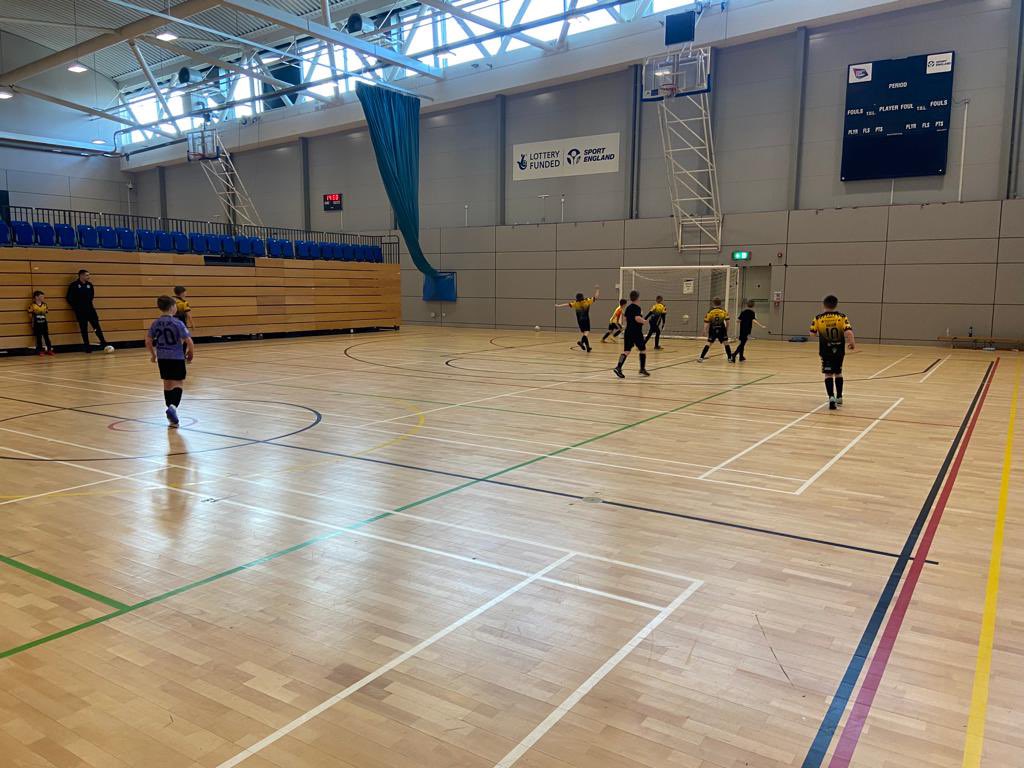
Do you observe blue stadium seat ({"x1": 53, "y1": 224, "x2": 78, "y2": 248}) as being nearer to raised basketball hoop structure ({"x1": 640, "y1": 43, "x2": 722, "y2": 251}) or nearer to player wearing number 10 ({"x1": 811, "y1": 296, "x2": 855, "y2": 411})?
raised basketball hoop structure ({"x1": 640, "y1": 43, "x2": 722, "y2": 251})

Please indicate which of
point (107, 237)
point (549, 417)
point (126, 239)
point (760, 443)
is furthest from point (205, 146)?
point (760, 443)

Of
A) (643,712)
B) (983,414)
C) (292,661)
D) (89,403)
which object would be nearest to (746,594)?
(643,712)

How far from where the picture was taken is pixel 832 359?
31.3ft

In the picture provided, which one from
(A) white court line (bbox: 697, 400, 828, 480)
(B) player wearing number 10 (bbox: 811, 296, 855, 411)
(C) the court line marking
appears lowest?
(C) the court line marking

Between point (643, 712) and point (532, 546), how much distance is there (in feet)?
5.99

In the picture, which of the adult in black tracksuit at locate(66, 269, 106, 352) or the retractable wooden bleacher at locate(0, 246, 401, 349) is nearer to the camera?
the retractable wooden bleacher at locate(0, 246, 401, 349)

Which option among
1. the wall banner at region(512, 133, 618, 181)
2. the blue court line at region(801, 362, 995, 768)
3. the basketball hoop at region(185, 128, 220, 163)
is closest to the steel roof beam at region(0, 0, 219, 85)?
the basketball hoop at region(185, 128, 220, 163)

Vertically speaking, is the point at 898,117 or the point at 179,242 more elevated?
the point at 898,117

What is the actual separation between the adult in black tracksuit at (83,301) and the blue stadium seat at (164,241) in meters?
2.55

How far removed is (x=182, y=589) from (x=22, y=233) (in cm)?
1572

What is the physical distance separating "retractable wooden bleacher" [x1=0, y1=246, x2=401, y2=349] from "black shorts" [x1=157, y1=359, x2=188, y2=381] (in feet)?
32.6

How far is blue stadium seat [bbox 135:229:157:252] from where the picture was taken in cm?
1825

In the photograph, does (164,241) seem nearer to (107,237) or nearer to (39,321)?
(107,237)

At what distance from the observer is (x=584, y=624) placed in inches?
135
